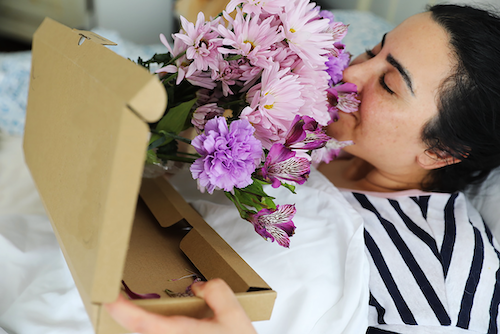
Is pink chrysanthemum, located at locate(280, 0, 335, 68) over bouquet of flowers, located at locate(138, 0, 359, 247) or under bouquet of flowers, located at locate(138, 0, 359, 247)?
over

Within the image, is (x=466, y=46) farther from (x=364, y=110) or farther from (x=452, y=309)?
(x=452, y=309)

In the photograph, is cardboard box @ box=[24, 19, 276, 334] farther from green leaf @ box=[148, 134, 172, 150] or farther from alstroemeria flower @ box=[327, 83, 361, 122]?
alstroemeria flower @ box=[327, 83, 361, 122]

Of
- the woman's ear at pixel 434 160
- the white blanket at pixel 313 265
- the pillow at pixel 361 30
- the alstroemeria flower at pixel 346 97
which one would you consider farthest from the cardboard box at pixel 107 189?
the pillow at pixel 361 30

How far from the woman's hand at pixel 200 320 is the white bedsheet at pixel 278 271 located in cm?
21

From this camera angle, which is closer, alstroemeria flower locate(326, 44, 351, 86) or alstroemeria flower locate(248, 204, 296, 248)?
alstroemeria flower locate(248, 204, 296, 248)

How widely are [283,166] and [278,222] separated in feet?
0.28

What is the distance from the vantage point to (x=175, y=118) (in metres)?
0.61

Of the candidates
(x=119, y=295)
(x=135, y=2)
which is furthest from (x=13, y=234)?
(x=135, y=2)

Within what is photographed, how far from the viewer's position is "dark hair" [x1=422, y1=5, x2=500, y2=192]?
0.86 metres

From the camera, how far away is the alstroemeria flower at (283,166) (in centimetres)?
55

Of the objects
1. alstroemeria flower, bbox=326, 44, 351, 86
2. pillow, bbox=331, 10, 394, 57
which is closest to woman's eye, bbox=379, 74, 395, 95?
alstroemeria flower, bbox=326, 44, 351, 86

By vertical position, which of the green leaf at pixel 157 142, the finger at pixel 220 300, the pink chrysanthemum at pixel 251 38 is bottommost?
the finger at pixel 220 300

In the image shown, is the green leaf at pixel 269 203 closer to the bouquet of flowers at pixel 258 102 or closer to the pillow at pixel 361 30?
the bouquet of flowers at pixel 258 102

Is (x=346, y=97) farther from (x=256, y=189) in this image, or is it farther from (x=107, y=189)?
(x=107, y=189)
